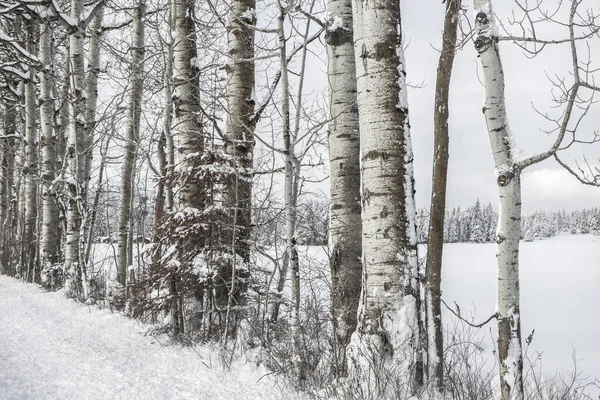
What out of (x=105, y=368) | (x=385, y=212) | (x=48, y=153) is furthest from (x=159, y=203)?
(x=48, y=153)

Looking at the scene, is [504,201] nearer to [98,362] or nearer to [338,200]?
[338,200]

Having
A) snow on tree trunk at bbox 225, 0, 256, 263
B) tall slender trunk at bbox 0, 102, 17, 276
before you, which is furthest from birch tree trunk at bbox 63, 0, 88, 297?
tall slender trunk at bbox 0, 102, 17, 276

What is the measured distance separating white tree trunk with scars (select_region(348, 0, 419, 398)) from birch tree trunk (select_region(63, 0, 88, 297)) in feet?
19.1

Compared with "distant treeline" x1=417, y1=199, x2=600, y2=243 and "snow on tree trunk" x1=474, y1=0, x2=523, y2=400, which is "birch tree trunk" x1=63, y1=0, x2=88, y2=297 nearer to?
"snow on tree trunk" x1=474, y1=0, x2=523, y2=400

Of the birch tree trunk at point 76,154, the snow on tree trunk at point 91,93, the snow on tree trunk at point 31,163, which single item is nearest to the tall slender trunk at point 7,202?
the snow on tree trunk at point 31,163

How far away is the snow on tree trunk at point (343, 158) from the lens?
378 centimetres

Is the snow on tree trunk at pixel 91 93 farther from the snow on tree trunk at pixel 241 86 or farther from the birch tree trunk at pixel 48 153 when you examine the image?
the snow on tree trunk at pixel 241 86

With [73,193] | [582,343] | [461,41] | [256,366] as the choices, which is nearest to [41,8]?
[73,193]

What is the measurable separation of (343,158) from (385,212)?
1.33 m

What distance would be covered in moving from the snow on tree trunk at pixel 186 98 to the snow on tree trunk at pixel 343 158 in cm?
150

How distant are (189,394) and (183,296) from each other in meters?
1.65

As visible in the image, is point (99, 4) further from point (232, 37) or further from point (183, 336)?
point (183, 336)

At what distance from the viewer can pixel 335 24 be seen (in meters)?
3.91

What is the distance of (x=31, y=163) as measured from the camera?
1019 centimetres
